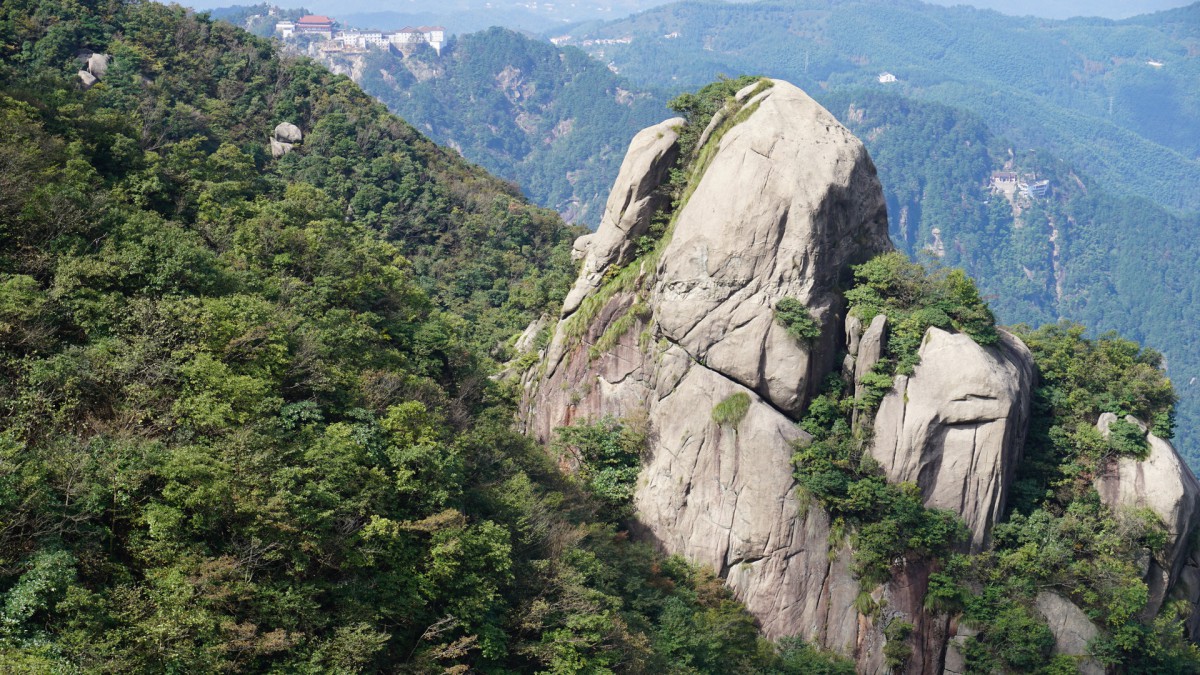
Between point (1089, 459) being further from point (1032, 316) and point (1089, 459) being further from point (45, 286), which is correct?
point (1032, 316)

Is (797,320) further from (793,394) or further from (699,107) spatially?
(699,107)

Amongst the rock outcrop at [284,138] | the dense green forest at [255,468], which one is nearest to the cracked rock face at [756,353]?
the dense green forest at [255,468]

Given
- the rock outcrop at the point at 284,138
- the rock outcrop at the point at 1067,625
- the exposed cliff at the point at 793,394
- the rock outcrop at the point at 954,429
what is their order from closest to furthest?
the rock outcrop at the point at 1067,625
the rock outcrop at the point at 954,429
the exposed cliff at the point at 793,394
the rock outcrop at the point at 284,138

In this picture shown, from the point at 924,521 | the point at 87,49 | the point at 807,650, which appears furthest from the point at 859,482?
the point at 87,49

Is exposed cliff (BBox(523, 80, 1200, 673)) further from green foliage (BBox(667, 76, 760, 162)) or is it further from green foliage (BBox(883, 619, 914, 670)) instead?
green foliage (BBox(667, 76, 760, 162))

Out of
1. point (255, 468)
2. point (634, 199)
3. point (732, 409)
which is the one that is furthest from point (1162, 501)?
point (255, 468)

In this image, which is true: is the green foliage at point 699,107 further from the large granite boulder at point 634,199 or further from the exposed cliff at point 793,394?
the exposed cliff at point 793,394
